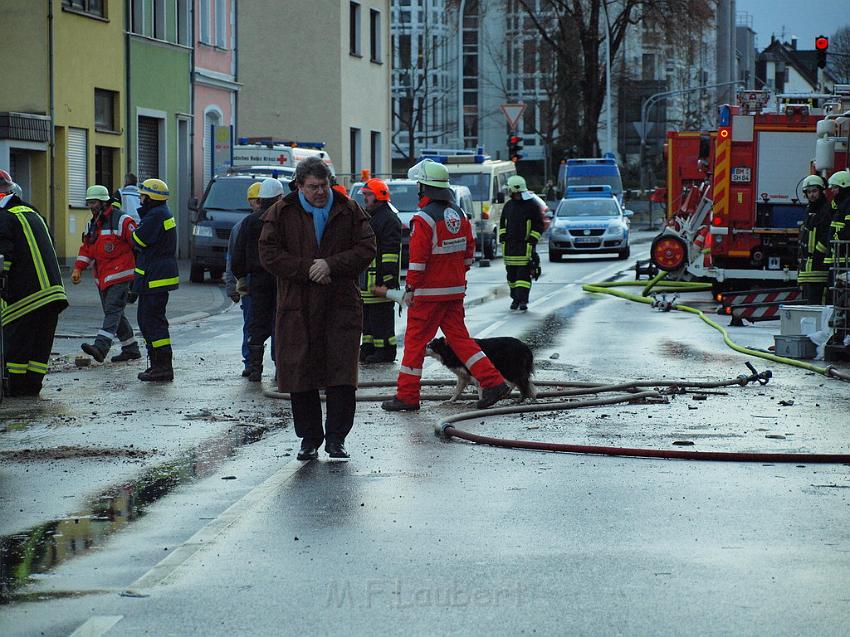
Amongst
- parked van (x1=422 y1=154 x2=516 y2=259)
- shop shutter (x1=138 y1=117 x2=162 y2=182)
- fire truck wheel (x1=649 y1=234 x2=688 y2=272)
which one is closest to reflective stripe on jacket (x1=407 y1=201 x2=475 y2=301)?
fire truck wheel (x1=649 y1=234 x2=688 y2=272)

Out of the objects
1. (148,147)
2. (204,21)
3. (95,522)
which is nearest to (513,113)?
(204,21)

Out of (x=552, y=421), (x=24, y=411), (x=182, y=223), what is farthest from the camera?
(x=182, y=223)

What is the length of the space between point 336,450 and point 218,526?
2.06 meters

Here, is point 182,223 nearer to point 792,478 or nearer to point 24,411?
point 24,411

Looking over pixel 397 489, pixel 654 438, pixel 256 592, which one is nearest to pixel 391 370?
pixel 654 438

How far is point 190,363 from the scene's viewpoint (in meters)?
14.9

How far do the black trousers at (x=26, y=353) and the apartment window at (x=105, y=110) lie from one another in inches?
828

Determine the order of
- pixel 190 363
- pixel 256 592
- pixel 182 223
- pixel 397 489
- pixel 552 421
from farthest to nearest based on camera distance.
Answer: pixel 182 223 < pixel 190 363 < pixel 552 421 < pixel 397 489 < pixel 256 592

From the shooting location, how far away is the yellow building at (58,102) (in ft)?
99.3

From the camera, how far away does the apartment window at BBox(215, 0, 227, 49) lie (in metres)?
40.1

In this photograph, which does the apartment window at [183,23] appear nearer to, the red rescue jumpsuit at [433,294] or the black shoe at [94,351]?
the black shoe at [94,351]

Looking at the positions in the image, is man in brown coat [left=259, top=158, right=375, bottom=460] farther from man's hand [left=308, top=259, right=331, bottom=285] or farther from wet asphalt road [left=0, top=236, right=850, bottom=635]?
wet asphalt road [left=0, top=236, right=850, bottom=635]

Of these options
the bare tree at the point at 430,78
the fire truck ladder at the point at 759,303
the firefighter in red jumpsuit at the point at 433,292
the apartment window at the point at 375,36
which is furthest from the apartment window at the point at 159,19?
the bare tree at the point at 430,78

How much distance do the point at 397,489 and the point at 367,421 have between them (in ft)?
9.30
